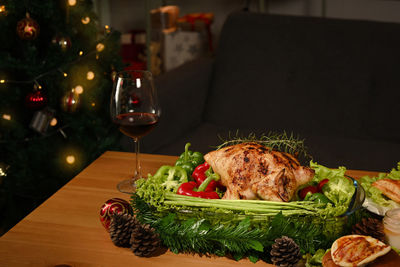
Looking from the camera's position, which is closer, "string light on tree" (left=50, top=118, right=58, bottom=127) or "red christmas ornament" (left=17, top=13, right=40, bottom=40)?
"red christmas ornament" (left=17, top=13, right=40, bottom=40)

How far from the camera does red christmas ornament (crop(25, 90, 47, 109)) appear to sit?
1.64 m

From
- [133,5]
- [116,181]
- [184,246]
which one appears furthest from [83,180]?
[133,5]

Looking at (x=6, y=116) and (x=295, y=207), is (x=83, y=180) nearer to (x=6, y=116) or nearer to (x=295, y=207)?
(x=295, y=207)

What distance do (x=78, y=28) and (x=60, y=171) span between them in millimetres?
630

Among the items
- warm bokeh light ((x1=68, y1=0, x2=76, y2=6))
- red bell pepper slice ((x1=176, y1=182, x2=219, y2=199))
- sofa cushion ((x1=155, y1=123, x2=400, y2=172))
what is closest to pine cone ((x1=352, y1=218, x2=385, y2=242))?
red bell pepper slice ((x1=176, y1=182, x2=219, y2=199))

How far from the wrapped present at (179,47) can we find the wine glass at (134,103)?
2734 millimetres

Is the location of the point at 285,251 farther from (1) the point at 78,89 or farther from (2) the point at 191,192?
(1) the point at 78,89

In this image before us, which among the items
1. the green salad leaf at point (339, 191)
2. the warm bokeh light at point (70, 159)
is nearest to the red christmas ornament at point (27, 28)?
the warm bokeh light at point (70, 159)

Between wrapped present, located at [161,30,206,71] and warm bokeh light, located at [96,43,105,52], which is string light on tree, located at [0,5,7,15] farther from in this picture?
wrapped present, located at [161,30,206,71]

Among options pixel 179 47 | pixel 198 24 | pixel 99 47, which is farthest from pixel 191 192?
pixel 198 24

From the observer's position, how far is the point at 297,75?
2.16 metres

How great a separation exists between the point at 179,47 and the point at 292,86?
1862mm

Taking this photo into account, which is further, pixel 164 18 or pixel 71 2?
pixel 164 18

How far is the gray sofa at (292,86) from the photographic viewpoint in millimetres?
2043
